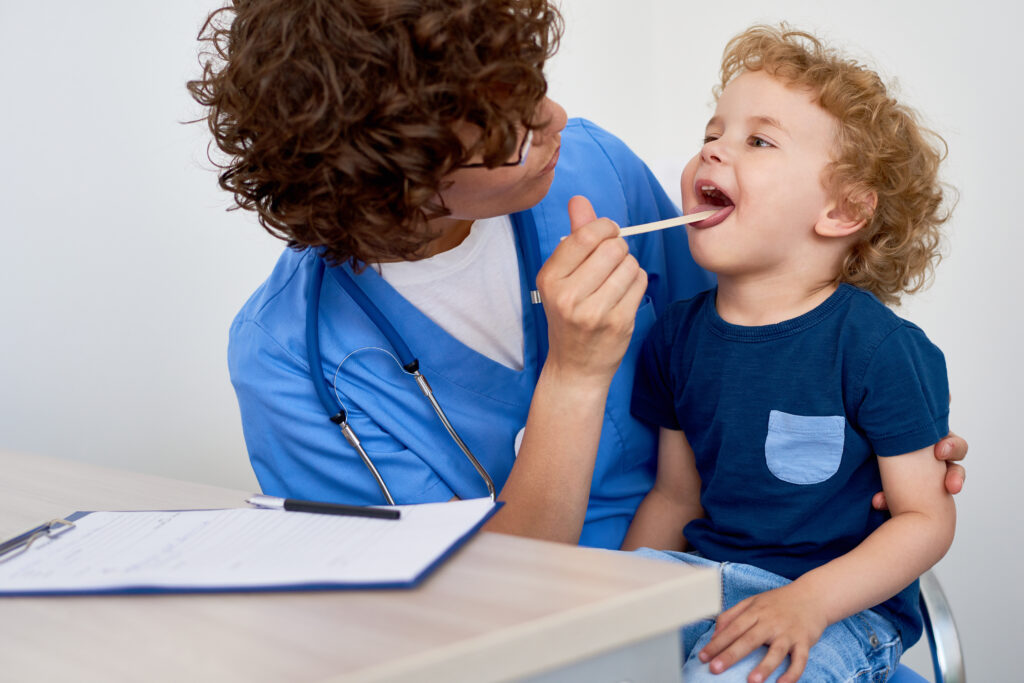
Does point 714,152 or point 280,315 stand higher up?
point 714,152

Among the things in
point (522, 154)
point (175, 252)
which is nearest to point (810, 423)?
point (522, 154)

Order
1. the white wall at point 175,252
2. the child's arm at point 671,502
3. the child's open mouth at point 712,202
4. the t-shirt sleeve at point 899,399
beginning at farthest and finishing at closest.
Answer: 1. the white wall at point 175,252
2. the child's arm at point 671,502
3. the child's open mouth at point 712,202
4. the t-shirt sleeve at point 899,399

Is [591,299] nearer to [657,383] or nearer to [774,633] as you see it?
[657,383]

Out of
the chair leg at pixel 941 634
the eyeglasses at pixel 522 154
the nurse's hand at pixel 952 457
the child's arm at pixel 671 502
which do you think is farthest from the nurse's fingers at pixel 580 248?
the chair leg at pixel 941 634

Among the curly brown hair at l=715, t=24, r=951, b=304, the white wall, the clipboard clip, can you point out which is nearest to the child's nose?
the curly brown hair at l=715, t=24, r=951, b=304

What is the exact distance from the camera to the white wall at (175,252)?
1.50m

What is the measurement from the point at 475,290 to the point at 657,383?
28cm

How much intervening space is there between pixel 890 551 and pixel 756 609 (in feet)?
0.53

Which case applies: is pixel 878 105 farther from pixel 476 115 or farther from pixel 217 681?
pixel 217 681

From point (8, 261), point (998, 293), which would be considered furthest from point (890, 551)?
point (8, 261)

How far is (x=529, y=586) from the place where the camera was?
0.53m

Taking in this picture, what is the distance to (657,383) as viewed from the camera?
3.88 ft

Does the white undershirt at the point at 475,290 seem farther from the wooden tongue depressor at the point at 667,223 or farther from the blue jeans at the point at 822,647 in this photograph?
the blue jeans at the point at 822,647

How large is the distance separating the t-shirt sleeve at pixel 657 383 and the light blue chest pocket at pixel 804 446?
0.57ft
